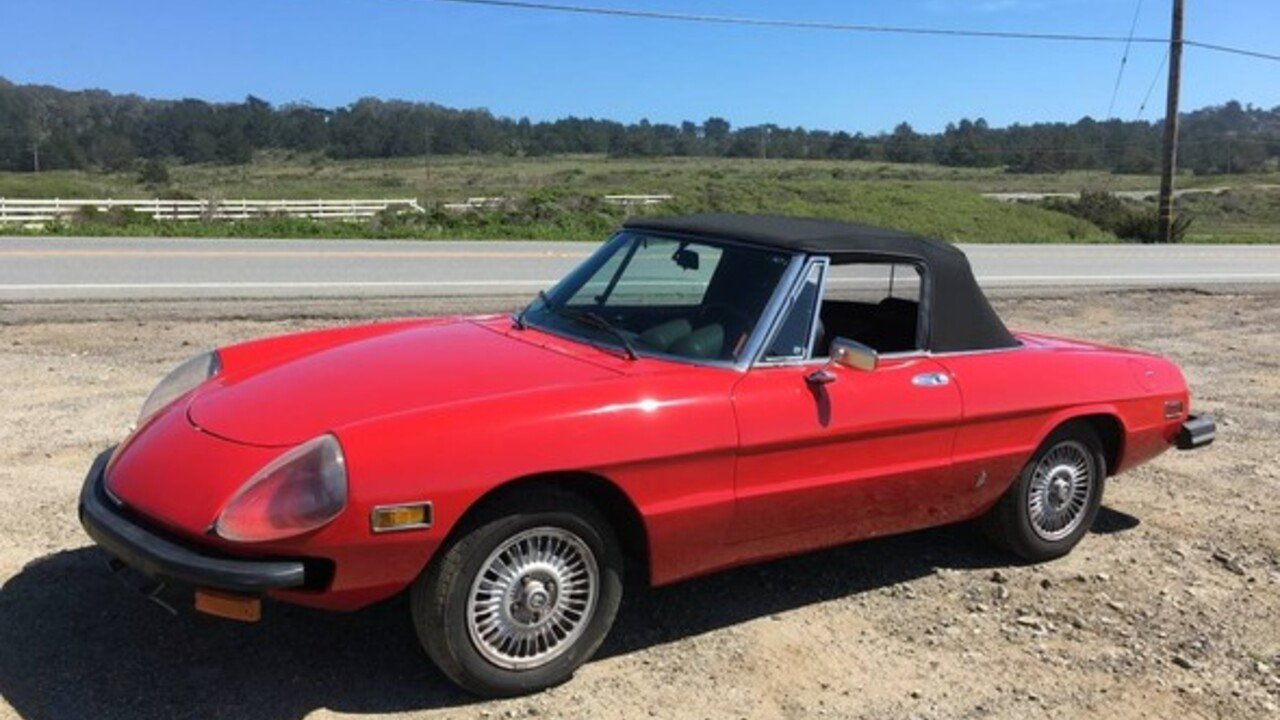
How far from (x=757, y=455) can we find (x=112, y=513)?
210 cm

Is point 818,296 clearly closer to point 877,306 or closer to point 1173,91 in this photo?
point 877,306

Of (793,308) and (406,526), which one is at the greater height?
(793,308)

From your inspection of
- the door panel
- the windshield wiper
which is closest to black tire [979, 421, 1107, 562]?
the door panel

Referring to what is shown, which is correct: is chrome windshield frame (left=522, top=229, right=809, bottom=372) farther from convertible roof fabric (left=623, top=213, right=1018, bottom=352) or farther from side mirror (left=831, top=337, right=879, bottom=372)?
side mirror (left=831, top=337, right=879, bottom=372)

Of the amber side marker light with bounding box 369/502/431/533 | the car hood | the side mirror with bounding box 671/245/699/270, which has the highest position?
the side mirror with bounding box 671/245/699/270

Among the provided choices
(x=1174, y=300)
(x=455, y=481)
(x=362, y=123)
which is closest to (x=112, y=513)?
(x=455, y=481)

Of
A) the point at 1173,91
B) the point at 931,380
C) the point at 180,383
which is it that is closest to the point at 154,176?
the point at 1173,91

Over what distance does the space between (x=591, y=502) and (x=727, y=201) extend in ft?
124

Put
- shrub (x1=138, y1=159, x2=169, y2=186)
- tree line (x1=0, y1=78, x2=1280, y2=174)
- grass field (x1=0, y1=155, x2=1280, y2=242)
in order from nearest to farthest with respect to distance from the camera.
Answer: grass field (x1=0, y1=155, x2=1280, y2=242), shrub (x1=138, y1=159, x2=169, y2=186), tree line (x1=0, y1=78, x2=1280, y2=174)

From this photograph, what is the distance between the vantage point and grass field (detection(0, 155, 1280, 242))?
2547 centimetres

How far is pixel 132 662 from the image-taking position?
360cm

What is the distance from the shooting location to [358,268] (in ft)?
51.6

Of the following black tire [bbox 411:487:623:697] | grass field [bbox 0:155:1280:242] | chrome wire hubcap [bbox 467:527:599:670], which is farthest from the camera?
grass field [bbox 0:155:1280:242]

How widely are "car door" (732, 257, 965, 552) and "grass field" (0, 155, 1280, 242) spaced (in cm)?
2058
